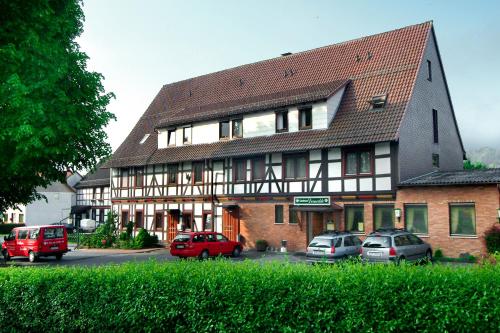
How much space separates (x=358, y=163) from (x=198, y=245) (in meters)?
9.72

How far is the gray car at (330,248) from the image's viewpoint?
2045 cm

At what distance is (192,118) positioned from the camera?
113 feet

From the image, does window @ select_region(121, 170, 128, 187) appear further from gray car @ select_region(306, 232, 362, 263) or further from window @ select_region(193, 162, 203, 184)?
gray car @ select_region(306, 232, 362, 263)

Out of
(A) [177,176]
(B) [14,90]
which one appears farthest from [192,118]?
(B) [14,90]

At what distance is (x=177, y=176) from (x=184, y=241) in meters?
10.2

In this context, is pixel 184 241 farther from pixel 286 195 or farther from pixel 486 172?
pixel 486 172

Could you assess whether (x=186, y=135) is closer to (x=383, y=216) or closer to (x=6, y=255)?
(x=6, y=255)

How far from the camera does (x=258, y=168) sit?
30297 millimetres

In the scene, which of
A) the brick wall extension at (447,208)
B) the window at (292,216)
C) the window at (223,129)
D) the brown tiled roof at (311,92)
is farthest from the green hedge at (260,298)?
the window at (223,129)

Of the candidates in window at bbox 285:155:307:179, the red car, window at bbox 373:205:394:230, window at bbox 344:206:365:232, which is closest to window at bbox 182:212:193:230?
the red car

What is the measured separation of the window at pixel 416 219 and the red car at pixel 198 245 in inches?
390

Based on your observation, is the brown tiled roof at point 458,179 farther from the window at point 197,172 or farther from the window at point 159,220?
the window at point 159,220

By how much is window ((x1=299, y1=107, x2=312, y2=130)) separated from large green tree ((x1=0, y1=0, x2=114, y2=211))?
14648 mm

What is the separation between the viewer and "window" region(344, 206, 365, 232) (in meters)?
25.9
